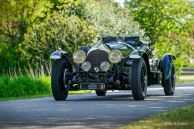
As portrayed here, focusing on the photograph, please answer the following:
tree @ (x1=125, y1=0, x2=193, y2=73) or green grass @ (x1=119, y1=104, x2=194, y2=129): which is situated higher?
tree @ (x1=125, y1=0, x2=193, y2=73)

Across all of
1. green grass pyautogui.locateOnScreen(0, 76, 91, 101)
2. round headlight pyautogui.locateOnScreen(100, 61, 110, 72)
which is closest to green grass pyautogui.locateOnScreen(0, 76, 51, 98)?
green grass pyautogui.locateOnScreen(0, 76, 91, 101)

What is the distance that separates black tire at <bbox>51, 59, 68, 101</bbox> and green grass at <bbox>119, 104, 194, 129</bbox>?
5530 millimetres

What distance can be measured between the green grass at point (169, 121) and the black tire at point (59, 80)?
5.53m

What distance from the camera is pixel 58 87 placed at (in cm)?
1638

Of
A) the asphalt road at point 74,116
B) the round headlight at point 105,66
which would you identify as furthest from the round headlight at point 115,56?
the asphalt road at point 74,116

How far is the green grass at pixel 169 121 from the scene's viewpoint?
8992 mm

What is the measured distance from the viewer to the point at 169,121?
9.75 metres

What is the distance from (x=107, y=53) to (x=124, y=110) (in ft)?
14.0

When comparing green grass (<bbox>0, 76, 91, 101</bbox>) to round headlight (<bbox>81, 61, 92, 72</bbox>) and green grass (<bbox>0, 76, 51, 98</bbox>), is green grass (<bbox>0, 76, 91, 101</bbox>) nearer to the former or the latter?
green grass (<bbox>0, 76, 51, 98</bbox>)

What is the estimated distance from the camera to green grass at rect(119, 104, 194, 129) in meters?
8.99

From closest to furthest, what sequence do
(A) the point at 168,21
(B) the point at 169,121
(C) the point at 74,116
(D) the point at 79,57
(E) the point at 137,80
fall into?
(B) the point at 169,121
(C) the point at 74,116
(E) the point at 137,80
(D) the point at 79,57
(A) the point at 168,21

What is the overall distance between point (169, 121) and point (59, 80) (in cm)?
706

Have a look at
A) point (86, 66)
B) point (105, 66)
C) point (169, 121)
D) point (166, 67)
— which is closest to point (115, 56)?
point (105, 66)

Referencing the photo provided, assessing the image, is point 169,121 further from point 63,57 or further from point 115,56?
point 63,57
